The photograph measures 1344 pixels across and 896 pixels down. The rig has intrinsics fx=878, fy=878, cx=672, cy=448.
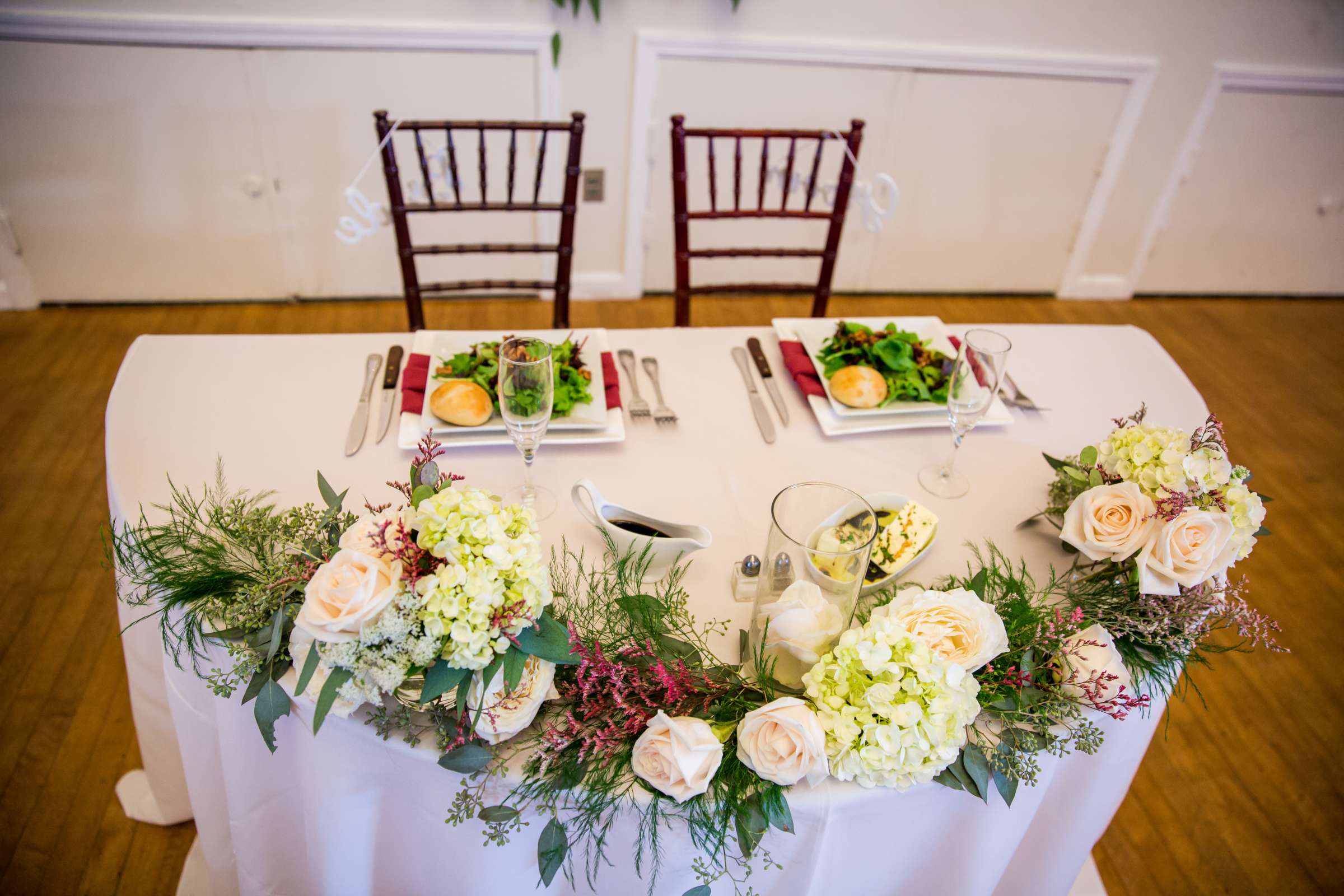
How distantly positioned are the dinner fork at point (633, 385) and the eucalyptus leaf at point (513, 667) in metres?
0.60

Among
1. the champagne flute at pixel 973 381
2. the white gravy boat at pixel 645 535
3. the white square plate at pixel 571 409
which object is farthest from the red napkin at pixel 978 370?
the white square plate at pixel 571 409

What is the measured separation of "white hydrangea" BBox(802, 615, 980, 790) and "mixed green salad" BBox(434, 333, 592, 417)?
600mm

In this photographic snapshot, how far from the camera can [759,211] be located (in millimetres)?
1862

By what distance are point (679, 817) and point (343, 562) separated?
0.39m

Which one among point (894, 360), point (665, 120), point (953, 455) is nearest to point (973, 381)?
point (953, 455)

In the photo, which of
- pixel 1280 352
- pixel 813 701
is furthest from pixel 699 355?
pixel 1280 352

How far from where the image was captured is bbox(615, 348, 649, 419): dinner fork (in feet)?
4.34

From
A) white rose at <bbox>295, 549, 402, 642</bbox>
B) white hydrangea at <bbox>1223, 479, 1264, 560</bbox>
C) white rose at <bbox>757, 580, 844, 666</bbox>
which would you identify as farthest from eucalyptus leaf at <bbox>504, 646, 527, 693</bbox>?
white hydrangea at <bbox>1223, 479, 1264, 560</bbox>

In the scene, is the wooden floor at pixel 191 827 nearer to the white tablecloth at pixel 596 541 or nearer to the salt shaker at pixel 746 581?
the white tablecloth at pixel 596 541

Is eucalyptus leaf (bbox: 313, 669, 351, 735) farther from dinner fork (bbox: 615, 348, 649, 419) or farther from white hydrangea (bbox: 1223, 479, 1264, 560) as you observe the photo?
white hydrangea (bbox: 1223, 479, 1264, 560)

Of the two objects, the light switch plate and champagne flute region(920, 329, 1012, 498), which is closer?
champagne flute region(920, 329, 1012, 498)

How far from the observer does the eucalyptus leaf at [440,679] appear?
76 cm

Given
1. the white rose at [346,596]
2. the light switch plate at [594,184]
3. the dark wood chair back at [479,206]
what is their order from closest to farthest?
1. the white rose at [346,596]
2. the dark wood chair back at [479,206]
3. the light switch plate at [594,184]

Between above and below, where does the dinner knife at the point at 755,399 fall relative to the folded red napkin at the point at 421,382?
below
